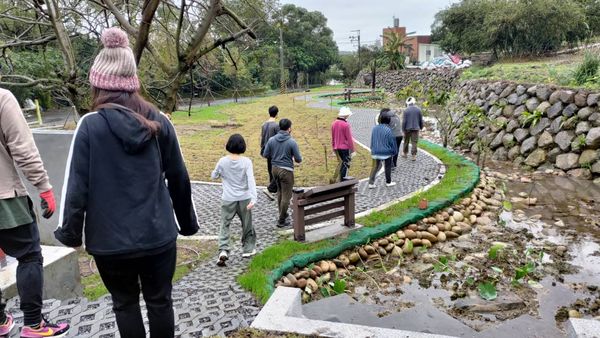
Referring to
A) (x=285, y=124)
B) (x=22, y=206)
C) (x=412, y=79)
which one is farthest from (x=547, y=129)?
(x=412, y=79)

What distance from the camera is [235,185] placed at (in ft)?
15.5

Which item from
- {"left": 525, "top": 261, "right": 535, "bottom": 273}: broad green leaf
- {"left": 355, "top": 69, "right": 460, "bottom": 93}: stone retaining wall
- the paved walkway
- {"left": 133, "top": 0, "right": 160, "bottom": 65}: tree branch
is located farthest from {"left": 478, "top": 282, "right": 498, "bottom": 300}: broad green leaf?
{"left": 355, "top": 69, "right": 460, "bottom": 93}: stone retaining wall

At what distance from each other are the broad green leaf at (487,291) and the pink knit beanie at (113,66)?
4.56m

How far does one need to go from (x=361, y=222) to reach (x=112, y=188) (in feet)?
15.4

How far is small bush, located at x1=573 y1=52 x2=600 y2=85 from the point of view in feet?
36.3

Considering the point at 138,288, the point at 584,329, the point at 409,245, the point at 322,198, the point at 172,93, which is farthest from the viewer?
the point at 409,245

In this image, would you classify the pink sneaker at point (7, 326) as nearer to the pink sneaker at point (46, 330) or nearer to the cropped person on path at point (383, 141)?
the pink sneaker at point (46, 330)

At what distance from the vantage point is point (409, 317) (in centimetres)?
459

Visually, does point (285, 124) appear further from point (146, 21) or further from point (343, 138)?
point (146, 21)

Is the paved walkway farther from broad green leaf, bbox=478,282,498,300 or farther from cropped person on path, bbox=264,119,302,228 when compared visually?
broad green leaf, bbox=478,282,498,300

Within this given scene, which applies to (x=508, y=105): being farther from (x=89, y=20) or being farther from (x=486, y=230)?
(x=89, y=20)

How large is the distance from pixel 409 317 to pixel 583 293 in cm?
228

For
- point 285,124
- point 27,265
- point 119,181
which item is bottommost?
point 27,265

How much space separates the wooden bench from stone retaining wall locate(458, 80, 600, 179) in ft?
22.0
